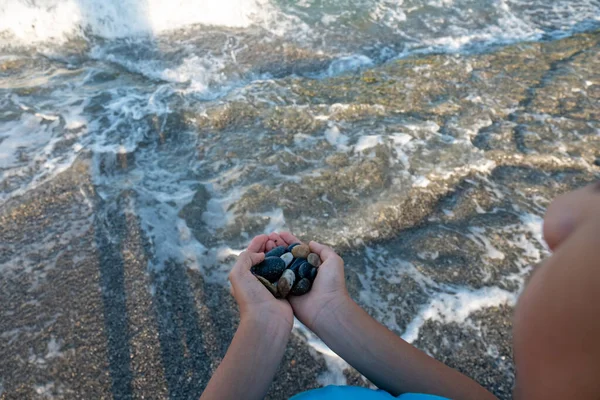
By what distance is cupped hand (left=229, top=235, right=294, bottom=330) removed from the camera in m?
1.56

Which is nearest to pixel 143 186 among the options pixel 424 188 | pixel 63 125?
pixel 63 125

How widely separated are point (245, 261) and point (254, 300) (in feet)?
0.81

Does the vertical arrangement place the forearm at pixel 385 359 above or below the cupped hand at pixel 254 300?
below

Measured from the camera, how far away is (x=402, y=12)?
6.75 metres

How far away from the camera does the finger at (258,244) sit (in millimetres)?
2039

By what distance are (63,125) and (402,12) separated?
533 cm

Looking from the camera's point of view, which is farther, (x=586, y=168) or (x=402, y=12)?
(x=402, y=12)

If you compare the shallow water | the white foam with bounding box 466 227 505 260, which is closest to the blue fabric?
the shallow water

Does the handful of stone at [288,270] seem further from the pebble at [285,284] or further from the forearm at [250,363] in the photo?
the forearm at [250,363]

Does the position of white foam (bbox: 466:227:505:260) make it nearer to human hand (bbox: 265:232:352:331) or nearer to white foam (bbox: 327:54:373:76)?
human hand (bbox: 265:232:352:331)

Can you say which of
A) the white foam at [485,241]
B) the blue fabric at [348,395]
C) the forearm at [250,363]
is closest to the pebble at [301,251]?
the forearm at [250,363]

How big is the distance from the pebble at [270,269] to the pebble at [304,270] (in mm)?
85

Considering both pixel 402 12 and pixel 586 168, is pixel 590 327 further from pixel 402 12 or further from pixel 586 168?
pixel 402 12

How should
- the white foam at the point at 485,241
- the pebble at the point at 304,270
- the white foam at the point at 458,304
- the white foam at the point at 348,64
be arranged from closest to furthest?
1. the pebble at the point at 304,270
2. the white foam at the point at 458,304
3. the white foam at the point at 485,241
4. the white foam at the point at 348,64
